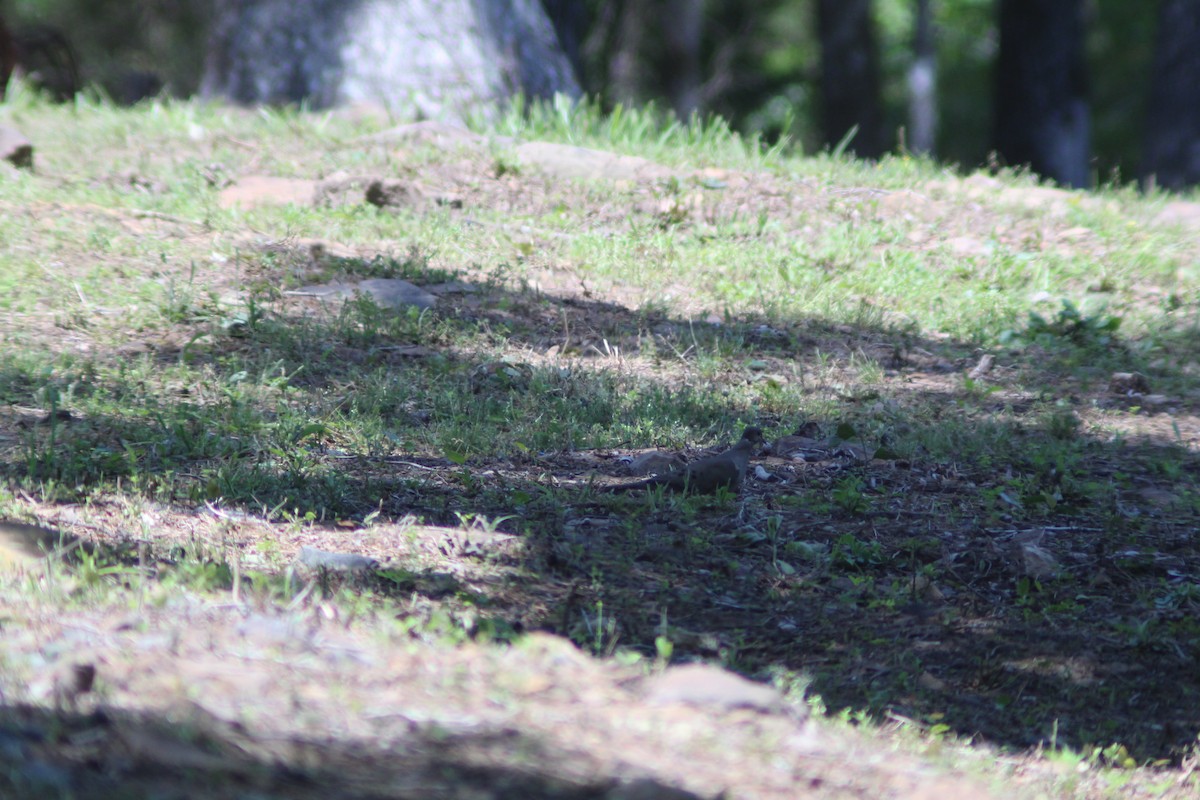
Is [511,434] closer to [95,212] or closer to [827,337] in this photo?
[827,337]

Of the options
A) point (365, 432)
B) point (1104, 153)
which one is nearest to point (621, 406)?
point (365, 432)

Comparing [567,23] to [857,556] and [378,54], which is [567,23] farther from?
[857,556]

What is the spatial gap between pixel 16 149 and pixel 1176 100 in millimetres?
9543

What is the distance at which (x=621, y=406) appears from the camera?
464 cm

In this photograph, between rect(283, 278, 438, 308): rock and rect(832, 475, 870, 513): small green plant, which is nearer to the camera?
rect(832, 475, 870, 513): small green plant

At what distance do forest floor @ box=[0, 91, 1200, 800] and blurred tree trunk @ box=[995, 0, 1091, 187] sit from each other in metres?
3.36

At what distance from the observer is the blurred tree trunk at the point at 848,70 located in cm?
1393

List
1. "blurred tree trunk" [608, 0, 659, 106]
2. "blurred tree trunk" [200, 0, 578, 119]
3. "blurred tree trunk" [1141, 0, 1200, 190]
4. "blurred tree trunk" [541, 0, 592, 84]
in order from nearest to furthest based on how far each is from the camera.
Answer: "blurred tree trunk" [200, 0, 578, 119] → "blurred tree trunk" [541, 0, 592, 84] → "blurred tree trunk" [1141, 0, 1200, 190] → "blurred tree trunk" [608, 0, 659, 106]

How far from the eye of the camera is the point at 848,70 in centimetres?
1411

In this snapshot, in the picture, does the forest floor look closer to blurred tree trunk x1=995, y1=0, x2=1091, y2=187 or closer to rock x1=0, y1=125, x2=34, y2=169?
rock x1=0, y1=125, x2=34, y2=169

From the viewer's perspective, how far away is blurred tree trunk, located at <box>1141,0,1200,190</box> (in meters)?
10.6

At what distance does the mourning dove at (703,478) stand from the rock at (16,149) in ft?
14.5

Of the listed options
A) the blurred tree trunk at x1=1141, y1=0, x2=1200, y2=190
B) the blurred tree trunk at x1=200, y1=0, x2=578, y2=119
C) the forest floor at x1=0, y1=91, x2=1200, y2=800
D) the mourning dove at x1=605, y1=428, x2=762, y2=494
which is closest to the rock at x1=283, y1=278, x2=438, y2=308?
the forest floor at x1=0, y1=91, x2=1200, y2=800

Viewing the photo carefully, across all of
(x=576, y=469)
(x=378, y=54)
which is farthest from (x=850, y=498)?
(x=378, y=54)
